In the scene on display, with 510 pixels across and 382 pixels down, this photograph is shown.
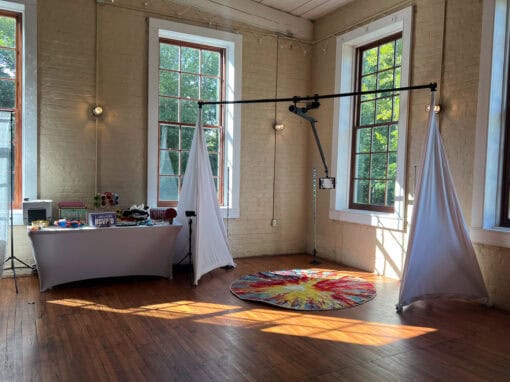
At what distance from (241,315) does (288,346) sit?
83cm

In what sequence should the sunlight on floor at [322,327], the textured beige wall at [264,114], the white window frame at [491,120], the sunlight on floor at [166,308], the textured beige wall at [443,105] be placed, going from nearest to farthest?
the sunlight on floor at [322,327]
the sunlight on floor at [166,308]
the white window frame at [491,120]
the textured beige wall at [443,105]
the textured beige wall at [264,114]

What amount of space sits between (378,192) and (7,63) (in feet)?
17.6

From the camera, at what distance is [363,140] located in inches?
256

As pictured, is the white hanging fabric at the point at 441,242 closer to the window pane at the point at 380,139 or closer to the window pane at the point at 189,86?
the window pane at the point at 380,139

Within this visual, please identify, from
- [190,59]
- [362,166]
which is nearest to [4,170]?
[190,59]

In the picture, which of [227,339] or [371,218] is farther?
[371,218]

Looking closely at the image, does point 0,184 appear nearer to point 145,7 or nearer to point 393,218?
point 145,7

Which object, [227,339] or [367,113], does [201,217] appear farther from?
[367,113]

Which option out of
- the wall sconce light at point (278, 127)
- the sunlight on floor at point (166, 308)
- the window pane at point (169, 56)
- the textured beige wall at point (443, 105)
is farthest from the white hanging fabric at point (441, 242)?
the window pane at point (169, 56)

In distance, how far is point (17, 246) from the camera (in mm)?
5367

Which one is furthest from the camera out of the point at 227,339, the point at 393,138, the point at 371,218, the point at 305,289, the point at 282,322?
the point at 371,218

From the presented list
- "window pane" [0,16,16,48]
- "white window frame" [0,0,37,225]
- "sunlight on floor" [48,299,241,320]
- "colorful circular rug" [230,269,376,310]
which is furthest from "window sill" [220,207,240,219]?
"window pane" [0,16,16,48]

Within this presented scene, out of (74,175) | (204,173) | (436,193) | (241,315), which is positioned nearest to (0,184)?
(74,175)

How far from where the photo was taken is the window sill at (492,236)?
4.43 meters
